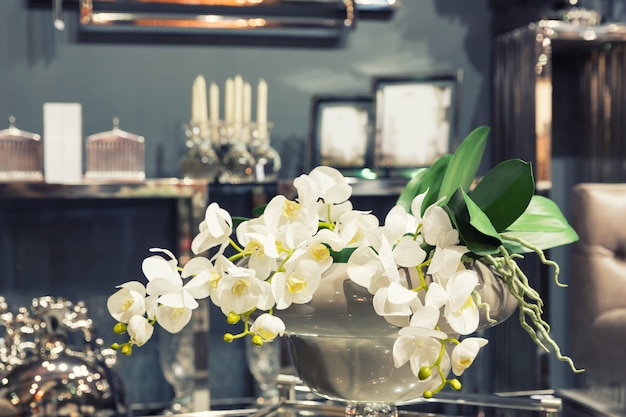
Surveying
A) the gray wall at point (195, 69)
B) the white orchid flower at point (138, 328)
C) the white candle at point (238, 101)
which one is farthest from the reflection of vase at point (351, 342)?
the gray wall at point (195, 69)

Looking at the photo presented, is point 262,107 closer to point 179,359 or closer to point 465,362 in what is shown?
point 179,359

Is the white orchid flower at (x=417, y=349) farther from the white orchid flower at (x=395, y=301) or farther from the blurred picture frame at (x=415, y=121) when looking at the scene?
the blurred picture frame at (x=415, y=121)

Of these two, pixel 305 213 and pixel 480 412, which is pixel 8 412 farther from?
pixel 305 213

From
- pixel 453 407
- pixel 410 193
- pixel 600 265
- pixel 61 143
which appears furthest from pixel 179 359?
pixel 410 193

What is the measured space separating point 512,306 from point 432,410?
1.51ft

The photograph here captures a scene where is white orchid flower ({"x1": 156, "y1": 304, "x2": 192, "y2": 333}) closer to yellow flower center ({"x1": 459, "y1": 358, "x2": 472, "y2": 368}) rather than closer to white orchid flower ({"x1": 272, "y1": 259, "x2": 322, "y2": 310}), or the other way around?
white orchid flower ({"x1": 272, "y1": 259, "x2": 322, "y2": 310})

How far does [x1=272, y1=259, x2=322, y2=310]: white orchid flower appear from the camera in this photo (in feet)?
2.28

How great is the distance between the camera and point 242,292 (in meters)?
0.70

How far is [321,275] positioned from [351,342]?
9 cm

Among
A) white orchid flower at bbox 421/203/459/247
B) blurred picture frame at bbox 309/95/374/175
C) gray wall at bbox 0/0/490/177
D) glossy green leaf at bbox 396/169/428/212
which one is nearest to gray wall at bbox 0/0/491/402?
gray wall at bbox 0/0/490/177

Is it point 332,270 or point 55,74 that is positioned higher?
point 55,74

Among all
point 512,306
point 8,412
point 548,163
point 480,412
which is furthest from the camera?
point 548,163

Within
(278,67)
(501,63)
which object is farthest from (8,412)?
(501,63)

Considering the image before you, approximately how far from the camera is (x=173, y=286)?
0.73 m
